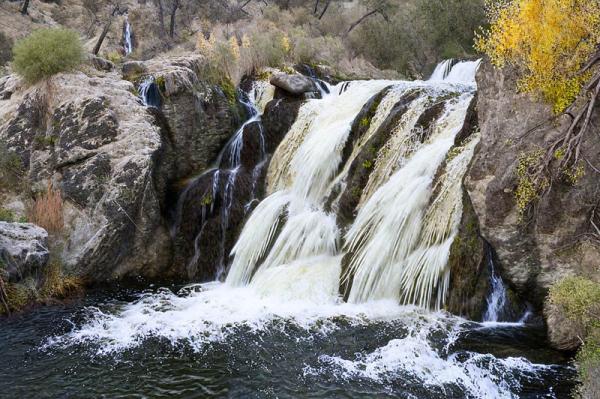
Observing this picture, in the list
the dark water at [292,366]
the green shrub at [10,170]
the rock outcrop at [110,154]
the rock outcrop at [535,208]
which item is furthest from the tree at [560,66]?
the green shrub at [10,170]

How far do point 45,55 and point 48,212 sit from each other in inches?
191

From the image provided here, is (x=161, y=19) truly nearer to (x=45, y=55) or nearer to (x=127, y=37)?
(x=127, y=37)

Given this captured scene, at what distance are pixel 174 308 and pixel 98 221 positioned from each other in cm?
388

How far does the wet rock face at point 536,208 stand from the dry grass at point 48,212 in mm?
9568

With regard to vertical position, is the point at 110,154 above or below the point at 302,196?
above

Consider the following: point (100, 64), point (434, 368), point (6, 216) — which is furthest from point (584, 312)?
point (100, 64)

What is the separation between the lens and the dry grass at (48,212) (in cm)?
1160

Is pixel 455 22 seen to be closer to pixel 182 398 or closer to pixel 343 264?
pixel 343 264

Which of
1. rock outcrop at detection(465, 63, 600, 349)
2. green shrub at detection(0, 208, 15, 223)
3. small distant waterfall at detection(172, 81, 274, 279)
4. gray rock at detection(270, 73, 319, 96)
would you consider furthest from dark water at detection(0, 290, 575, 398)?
gray rock at detection(270, 73, 319, 96)

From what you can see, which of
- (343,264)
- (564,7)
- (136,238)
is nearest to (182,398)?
(343,264)

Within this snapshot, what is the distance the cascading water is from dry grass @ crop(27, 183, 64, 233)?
3030mm

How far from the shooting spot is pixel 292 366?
22.6 feet

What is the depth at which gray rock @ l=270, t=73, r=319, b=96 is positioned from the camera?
14523mm

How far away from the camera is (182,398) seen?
6.29m
